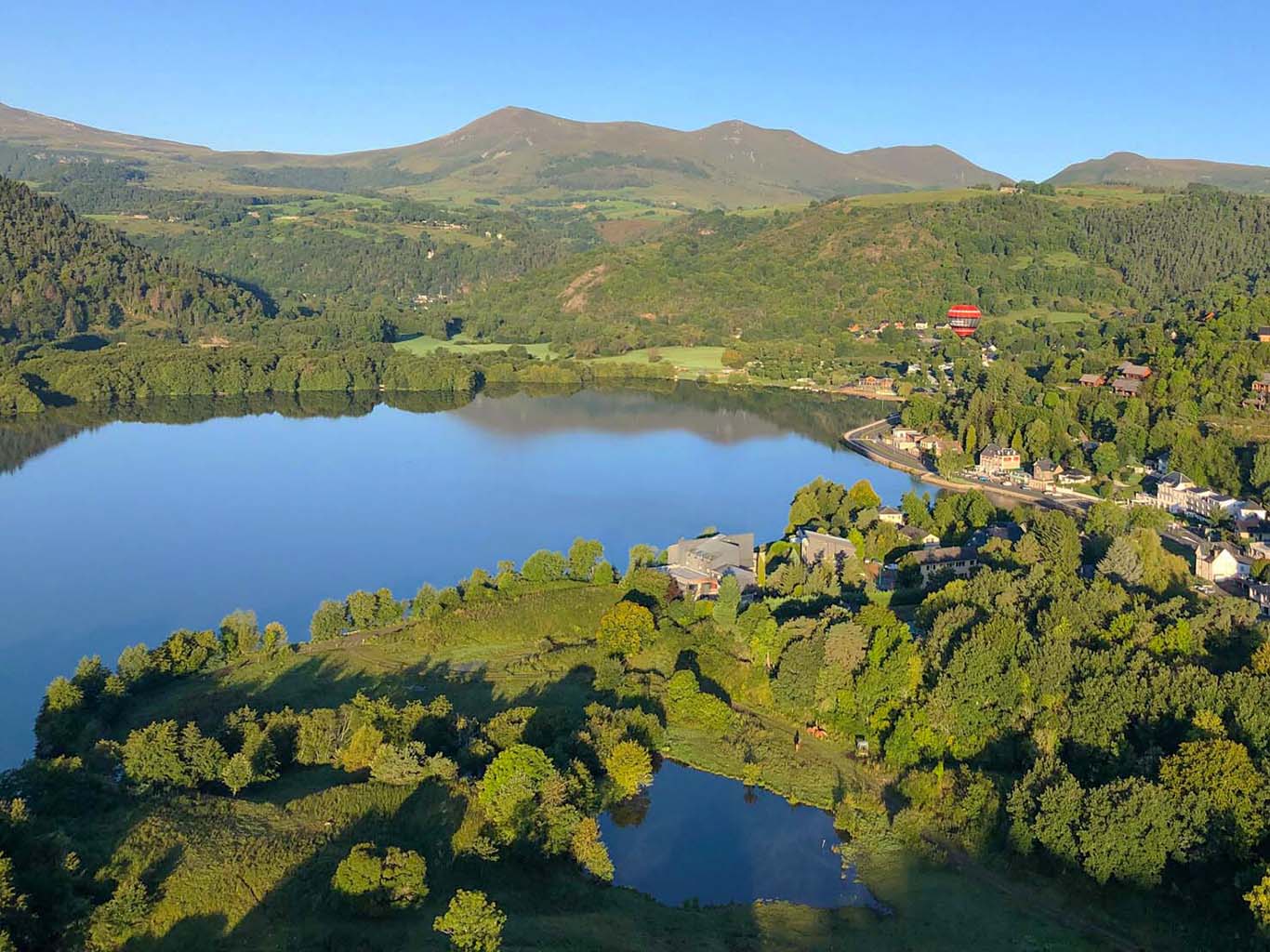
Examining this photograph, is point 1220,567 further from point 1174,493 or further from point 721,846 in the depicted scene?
point 721,846

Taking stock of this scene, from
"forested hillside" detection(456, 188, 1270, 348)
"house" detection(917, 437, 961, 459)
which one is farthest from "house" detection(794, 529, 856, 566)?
"forested hillside" detection(456, 188, 1270, 348)

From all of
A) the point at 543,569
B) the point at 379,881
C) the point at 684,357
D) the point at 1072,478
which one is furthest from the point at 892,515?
the point at 684,357

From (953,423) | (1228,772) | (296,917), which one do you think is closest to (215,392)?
(953,423)

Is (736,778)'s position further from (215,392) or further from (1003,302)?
(1003,302)

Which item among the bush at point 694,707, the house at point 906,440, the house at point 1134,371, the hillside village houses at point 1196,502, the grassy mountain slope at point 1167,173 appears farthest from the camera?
the grassy mountain slope at point 1167,173

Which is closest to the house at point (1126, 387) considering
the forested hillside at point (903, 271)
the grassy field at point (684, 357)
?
the grassy field at point (684, 357)

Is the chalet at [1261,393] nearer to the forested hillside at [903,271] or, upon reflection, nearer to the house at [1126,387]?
the house at [1126,387]
